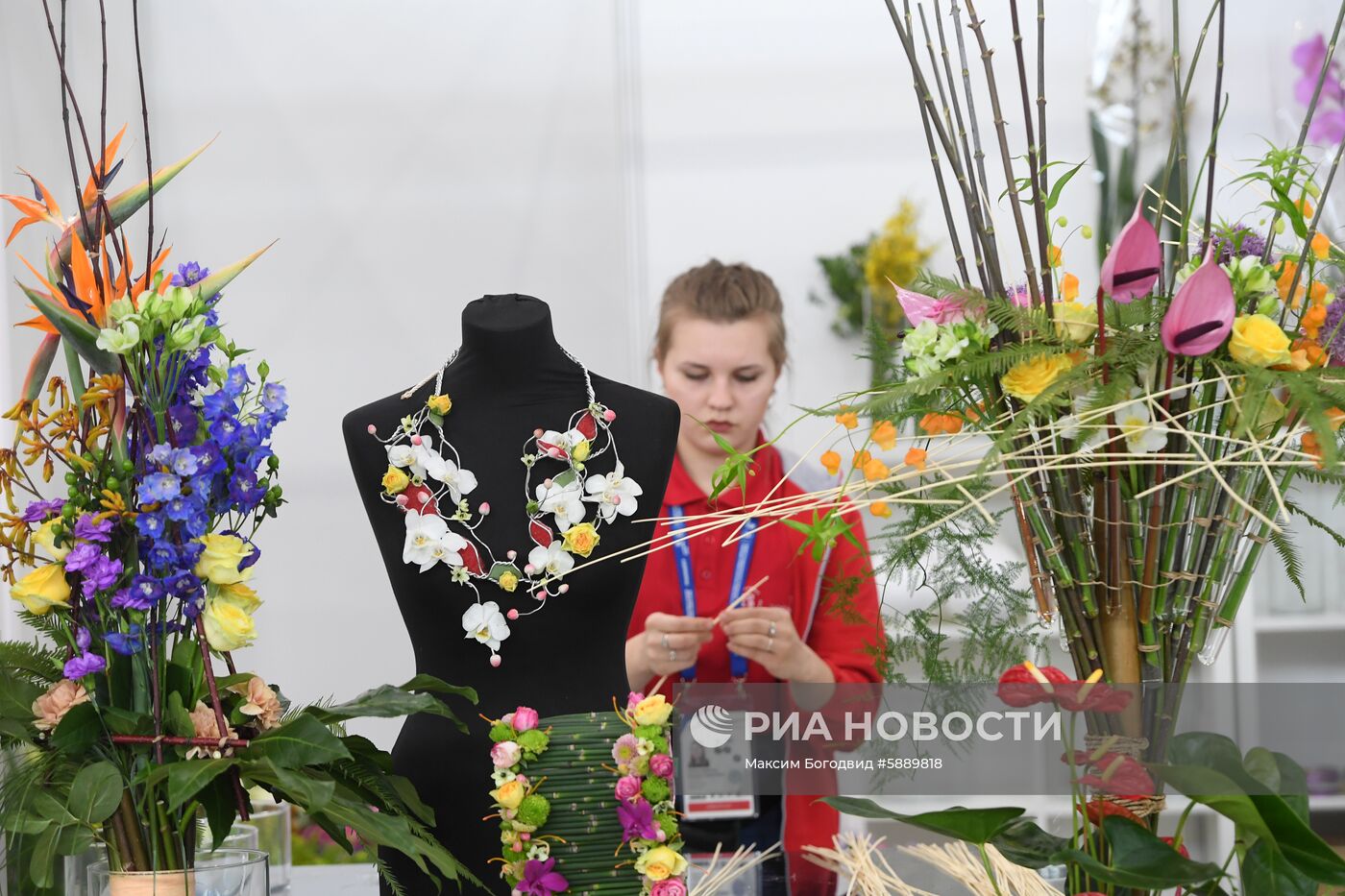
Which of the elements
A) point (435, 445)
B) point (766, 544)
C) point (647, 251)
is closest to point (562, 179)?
point (647, 251)

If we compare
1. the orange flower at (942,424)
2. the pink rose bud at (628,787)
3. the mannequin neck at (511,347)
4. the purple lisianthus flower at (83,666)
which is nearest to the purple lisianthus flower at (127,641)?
the purple lisianthus flower at (83,666)

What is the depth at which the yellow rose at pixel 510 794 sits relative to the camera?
1.09m

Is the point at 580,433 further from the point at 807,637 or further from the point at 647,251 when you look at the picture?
the point at 647,251

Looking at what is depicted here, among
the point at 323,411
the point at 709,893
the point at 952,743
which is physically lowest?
the point at 709,893

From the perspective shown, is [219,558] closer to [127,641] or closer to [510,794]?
[127,641]

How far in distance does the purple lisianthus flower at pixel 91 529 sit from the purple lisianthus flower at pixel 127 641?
7 cm

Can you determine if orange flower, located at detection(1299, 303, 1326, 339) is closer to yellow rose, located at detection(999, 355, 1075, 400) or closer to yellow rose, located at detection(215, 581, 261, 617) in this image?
yellow rose, located at detection(999, 355, 1075, 400)

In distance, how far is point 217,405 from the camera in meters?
1.05

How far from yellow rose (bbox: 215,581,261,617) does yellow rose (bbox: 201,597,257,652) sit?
12 mm

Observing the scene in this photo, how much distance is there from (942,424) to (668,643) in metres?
0.63

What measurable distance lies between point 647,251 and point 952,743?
2.48 metres

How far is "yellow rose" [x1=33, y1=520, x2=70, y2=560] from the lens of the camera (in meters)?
1.04

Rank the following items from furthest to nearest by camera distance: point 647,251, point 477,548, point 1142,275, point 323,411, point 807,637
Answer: point 647,251
point 323,411
point 807,637
point 477,548
point 1142,275

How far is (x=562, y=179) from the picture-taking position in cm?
313
